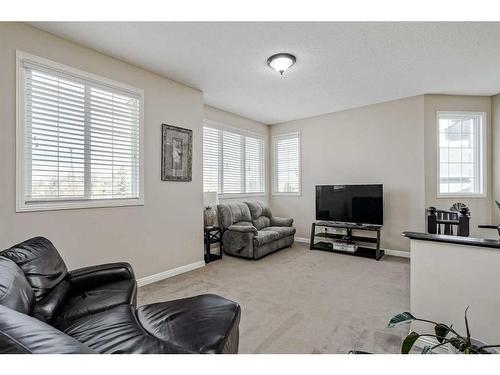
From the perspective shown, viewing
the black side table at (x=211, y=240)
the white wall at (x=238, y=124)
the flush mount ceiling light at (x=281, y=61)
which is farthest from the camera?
the white wall at (x=238, y=124)

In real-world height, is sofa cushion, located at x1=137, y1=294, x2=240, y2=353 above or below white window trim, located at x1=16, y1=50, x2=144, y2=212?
below

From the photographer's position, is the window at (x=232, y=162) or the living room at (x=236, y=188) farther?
the window at (x=232, y=162)

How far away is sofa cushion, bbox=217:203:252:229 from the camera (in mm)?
4520

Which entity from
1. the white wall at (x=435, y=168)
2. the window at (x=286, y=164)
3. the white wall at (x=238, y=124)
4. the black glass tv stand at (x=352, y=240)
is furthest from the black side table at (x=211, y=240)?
the white wall at (x=435, y=168)

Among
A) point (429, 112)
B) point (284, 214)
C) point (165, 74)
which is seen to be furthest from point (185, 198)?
point (429, 112)

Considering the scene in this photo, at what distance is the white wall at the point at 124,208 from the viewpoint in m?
2.17

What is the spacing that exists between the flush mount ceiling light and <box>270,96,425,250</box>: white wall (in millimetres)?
2544

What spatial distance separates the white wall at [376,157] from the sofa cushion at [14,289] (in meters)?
4.84

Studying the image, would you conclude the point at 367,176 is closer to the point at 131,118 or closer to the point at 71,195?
the point at 131,118

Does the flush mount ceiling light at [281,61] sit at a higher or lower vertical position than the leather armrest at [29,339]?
higher

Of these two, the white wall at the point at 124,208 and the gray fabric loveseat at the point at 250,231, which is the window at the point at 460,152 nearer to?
the gray fabric loveseat at the point at 250,231

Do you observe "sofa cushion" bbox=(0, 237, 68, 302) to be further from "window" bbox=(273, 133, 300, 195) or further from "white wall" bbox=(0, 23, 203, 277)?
"window" bbox=(273, 133, 300, 195)

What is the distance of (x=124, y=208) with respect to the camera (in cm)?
296

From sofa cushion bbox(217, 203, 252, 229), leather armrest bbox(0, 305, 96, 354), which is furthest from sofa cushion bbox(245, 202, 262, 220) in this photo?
leather armrest bbox(0, 305, 96, 354)
